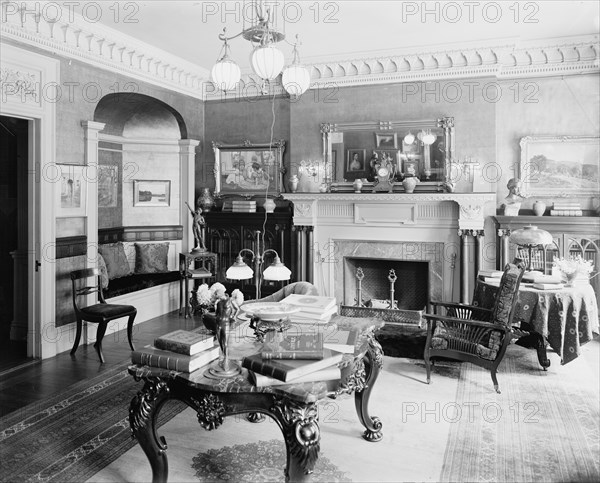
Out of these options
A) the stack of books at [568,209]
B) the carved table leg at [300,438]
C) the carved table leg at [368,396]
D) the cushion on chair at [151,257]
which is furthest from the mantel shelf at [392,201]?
the carved table leg at [300,438]

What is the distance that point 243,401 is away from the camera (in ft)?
8.68

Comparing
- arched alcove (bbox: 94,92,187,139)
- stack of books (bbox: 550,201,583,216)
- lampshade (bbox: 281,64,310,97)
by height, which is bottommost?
stack of books (bbox: 550,201,583,216)

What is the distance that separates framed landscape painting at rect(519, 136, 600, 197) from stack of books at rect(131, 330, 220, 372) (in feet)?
17.3

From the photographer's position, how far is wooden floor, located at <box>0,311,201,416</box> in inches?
173

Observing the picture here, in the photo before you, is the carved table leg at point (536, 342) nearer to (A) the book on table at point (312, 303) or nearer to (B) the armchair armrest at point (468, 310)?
(B) the armchair armrest at point (468, 310)

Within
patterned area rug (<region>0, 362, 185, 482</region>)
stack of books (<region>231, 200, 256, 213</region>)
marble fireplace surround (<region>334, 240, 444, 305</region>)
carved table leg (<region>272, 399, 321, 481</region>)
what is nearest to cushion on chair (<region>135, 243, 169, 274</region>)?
stack of books (<region>231, 200, 256, 213</region>)

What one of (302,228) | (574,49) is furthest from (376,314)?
(574,49)

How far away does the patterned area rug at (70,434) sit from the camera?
3.20 m

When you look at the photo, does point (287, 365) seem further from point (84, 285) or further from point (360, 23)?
point (360, 23)

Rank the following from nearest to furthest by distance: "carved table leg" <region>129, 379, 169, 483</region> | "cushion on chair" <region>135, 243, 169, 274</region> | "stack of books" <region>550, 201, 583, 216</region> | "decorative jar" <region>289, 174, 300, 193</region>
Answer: "carved table leg" <region>129, 379, 169, 483</region>
"stack of books" <region>550, 201, 583, 216</region>
"decorative jar" <region>289, 174, 300, 193</region>
"cushion on chair" <region>135, 243, 169, 274</region>

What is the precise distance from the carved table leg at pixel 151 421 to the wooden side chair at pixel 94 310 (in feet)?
8.87

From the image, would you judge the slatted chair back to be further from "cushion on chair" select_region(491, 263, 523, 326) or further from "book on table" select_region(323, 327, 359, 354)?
"cushion on chair" select_region(491, 263, 523, 326)

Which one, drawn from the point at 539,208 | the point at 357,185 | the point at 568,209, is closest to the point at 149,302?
the point at 357,185

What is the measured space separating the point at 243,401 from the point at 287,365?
29cm
